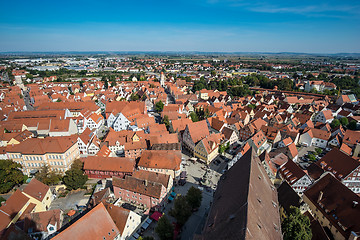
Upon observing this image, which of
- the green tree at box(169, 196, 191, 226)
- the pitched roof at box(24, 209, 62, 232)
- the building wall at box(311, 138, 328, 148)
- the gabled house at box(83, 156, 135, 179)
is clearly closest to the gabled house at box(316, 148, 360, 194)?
the building wall at box(311, 138, 328, 148)

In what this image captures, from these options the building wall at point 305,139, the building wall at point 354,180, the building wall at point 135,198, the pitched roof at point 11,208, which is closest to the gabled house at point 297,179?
the building wall at point 354,180

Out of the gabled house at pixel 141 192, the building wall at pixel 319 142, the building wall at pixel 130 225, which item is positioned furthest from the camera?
the building wall at pixel 319 142

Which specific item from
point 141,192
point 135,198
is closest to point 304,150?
point 141,192

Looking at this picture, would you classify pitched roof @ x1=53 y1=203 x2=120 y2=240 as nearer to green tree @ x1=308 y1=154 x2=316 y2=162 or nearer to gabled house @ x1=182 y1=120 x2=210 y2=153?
gabled house @ x1=182 y1=120 x2=210 y2=153

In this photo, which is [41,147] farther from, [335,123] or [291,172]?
[335,123]

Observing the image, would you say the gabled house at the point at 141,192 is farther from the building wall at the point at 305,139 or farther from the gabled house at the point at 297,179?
the building wall at the point at 305,139

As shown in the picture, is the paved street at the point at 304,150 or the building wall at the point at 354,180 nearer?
the building wall at the point at 354,180
